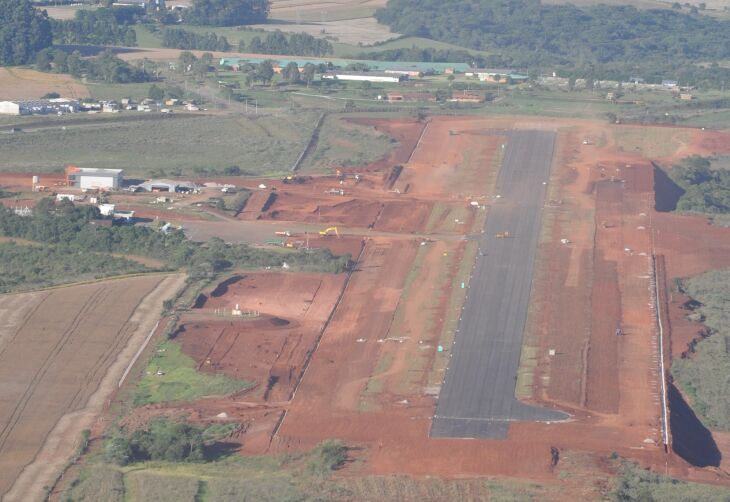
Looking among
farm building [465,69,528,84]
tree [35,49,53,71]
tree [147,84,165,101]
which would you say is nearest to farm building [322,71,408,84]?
farm building [465,69,528,84]

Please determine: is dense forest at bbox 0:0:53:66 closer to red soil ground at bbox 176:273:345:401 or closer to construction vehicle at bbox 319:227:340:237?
construction vehicle at bbox 319:227:340:237

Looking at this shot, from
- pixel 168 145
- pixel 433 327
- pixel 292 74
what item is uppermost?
pixel 433 327

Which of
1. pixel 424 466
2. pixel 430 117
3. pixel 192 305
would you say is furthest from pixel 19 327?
pixel 430 117

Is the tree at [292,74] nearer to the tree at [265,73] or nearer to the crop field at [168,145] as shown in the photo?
the tree at [265,73]

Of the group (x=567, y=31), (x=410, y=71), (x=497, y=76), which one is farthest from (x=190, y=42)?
(x=567, y=31)

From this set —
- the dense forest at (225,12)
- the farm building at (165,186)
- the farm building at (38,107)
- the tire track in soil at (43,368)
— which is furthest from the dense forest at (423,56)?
the tire track in soil at (43,368)

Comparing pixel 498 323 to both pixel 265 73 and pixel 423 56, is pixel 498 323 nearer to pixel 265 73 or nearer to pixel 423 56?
pixel 265 73

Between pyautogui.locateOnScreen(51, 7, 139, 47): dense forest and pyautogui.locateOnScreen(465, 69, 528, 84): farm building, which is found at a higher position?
pyautogui.locateOnScreen(51, 7, 139, 47): dense forest
